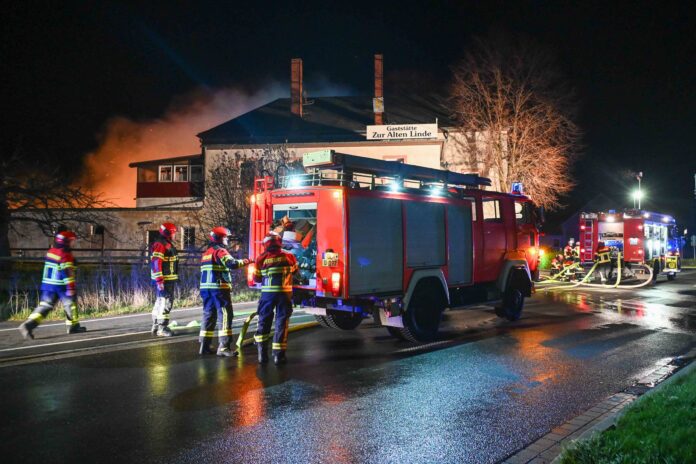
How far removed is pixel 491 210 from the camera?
33.2 ft

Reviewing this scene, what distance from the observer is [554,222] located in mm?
66375

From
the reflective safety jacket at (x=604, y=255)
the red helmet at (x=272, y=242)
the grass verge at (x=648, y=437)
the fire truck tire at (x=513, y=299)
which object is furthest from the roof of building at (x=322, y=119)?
the grass verge at (x=648, y=437)

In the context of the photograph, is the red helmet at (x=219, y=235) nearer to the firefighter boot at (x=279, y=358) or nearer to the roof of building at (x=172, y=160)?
the firefighter boot at (x=279, y=358)

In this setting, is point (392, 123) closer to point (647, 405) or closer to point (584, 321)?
point (584, 321)

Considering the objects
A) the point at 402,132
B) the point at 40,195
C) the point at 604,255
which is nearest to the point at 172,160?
the point at 402,132

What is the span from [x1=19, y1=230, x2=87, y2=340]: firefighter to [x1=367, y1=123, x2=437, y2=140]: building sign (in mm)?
23522

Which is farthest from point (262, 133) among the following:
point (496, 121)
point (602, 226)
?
point (602, 226)

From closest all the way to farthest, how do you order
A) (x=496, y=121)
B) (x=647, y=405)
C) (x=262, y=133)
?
(x=647, y=405), (x=496, y=121), (x=262, y=133)

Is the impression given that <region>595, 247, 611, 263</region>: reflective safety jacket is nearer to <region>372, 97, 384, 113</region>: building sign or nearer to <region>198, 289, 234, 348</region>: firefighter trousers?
<region>198, 289, 234, 348</region>: firefighter trousers

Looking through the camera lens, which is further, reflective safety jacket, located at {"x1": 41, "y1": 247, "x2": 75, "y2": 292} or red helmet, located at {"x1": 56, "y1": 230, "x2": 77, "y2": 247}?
red helmet, located at {"x1": 56, "y1": 230, "x2": 77, "y2": 247}

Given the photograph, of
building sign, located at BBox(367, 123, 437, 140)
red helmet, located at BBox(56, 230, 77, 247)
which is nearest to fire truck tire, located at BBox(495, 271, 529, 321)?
red helmet, located at BBox(56, 230, 77, 247)

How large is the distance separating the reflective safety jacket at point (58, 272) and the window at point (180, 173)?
2795 cm

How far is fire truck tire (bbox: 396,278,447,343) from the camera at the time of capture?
8188 millimetres

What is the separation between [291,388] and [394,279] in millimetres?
2678
